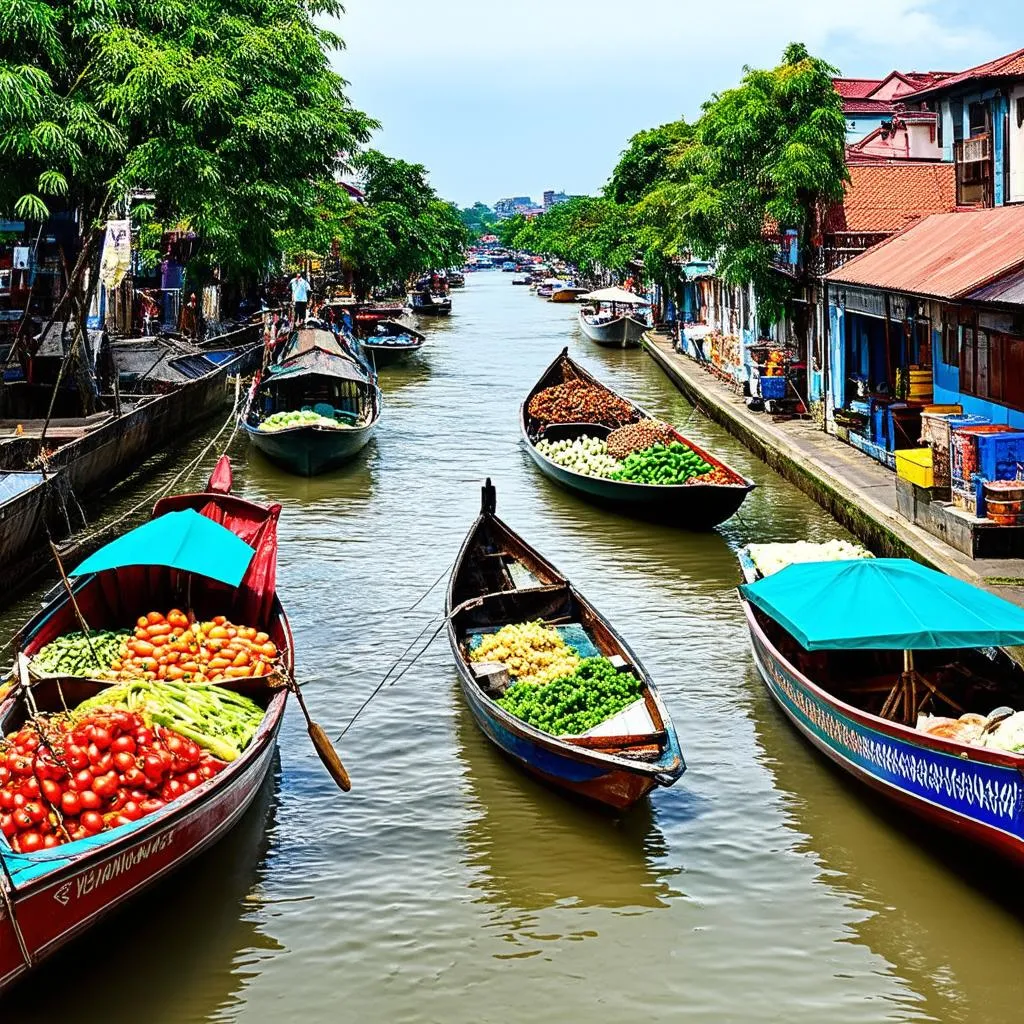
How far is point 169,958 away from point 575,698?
12.4ft

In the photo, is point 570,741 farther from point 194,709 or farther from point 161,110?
point 161,110

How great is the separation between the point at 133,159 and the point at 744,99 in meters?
12.8

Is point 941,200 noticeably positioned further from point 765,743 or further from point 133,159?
point 765,743

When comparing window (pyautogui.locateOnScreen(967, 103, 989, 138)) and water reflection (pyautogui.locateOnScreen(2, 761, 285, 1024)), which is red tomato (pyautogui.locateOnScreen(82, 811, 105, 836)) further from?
window (pyautogui.locateOnScreen(967, 103, 989, 138))

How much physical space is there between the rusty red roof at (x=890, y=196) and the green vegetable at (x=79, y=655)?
21.2 meters

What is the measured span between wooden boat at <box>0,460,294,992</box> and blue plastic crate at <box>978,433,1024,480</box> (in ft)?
26.9

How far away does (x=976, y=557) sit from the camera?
15.4 metres

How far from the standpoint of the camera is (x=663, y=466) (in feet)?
69.4

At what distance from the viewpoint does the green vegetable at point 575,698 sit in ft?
35.8

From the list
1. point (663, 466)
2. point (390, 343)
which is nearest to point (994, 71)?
point (663, 466)

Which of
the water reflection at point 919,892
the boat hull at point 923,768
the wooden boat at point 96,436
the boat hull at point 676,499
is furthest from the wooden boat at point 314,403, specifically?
the water reflection at point 919,892

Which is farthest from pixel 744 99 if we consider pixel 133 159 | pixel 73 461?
pixel 73 461

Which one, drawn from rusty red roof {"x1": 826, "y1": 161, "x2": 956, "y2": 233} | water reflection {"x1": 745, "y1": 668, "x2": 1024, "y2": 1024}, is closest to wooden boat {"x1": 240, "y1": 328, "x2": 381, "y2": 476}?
rusty red roof {"x1": 826, "y1": 161, "x2": 956, "y2": 233}

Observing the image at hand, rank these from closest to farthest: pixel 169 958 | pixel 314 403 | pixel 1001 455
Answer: pixel 169 958
pixel 1001 455
pixel 314 403
